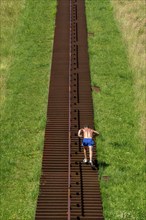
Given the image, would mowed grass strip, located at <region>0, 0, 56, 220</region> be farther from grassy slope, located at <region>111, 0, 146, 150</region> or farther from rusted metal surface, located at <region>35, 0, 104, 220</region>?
grassy slope, located at <region>111, 0, 146, 150</region>

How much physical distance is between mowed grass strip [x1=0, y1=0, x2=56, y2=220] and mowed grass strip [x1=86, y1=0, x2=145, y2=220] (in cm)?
301

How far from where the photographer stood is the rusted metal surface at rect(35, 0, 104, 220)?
48.8ft

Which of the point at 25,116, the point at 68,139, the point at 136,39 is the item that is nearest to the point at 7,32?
the point at 136,39

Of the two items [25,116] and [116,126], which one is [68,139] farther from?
[25,116]

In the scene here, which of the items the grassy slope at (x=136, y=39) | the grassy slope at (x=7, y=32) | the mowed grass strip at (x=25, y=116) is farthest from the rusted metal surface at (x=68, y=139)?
the grassy slope at (x=7, y=32)

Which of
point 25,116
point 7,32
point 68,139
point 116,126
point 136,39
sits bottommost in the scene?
point 68,139

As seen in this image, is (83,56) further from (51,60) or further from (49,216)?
(49,216)

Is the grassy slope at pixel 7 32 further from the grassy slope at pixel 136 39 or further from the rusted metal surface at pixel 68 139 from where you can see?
the grassy slope at pixel 136 39

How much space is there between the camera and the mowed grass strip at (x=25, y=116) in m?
15.5

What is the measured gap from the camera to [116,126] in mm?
19672

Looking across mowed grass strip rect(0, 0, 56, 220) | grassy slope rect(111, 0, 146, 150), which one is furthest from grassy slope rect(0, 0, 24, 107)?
grassy slope rect(111, 0, 146, 150)

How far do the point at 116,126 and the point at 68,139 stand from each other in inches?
110

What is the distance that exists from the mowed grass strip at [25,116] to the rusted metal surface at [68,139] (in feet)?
1.44

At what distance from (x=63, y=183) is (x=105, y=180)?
1854 millimetres
